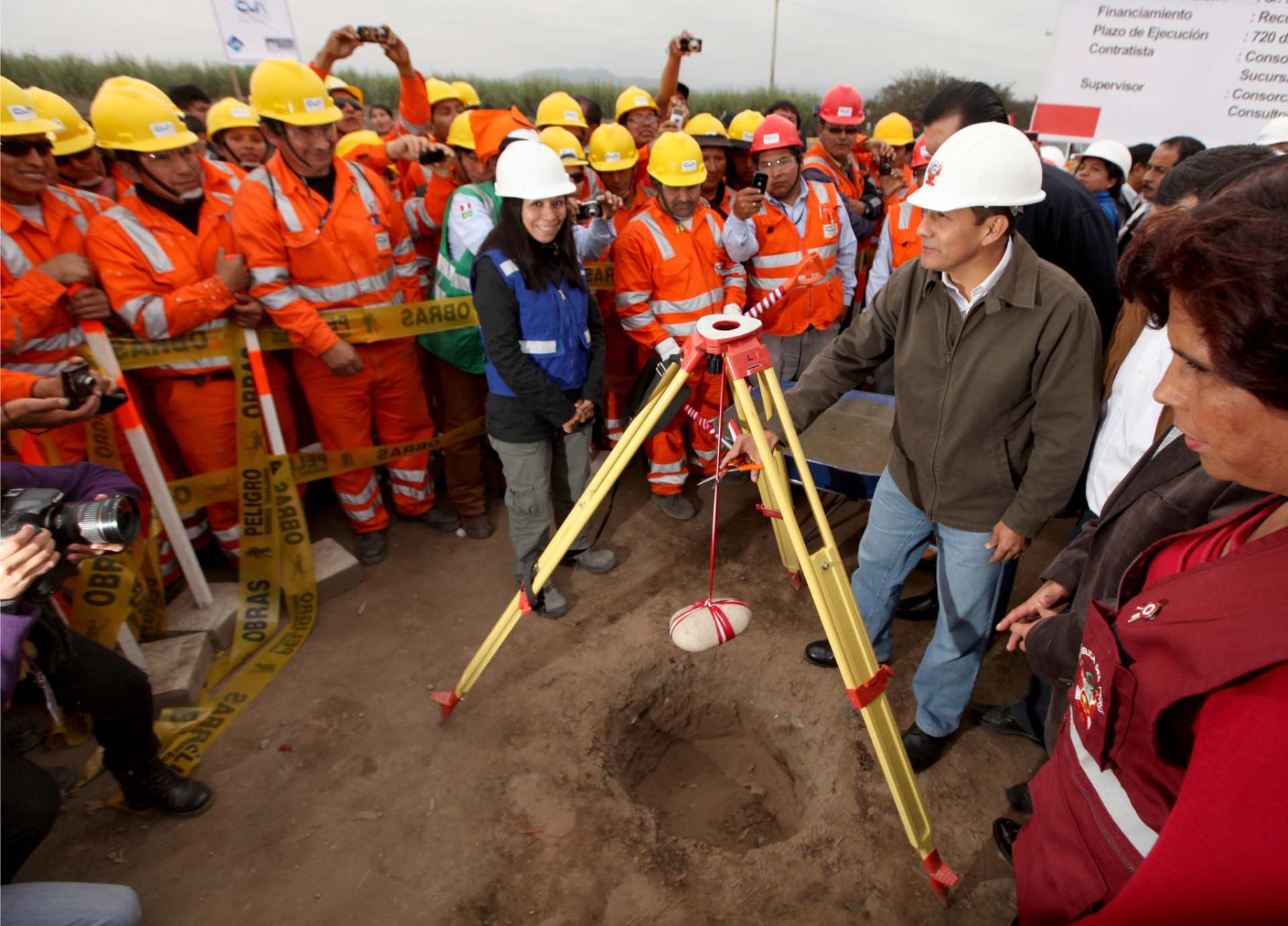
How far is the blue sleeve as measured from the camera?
7.72 feet

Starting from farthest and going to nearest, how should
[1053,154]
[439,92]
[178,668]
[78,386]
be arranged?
[1053,154] → [439,92] → [178,668] → [78,386]

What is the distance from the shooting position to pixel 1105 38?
4.73 metres

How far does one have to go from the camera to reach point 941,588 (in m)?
2.84

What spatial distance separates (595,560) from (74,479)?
8.77 ft

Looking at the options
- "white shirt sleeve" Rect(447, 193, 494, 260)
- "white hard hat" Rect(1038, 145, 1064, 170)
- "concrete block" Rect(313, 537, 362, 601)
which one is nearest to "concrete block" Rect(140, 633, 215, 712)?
"concrete block" Rect(313, 537, 362, 601)

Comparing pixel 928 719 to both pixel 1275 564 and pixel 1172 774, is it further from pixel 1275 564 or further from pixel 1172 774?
pixel 1275 564

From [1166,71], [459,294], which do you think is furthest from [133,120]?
[1166,71]

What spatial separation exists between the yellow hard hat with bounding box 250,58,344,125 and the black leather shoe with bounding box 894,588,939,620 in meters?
4.29

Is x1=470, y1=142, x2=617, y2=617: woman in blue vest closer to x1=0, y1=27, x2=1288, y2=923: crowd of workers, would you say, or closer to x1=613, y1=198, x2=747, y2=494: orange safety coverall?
x1=0, y1=27, x2=1288, y2=923: crowd of workers

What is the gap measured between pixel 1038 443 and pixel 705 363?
1.20 meters

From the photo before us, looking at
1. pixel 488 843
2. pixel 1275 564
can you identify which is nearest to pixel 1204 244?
pixel 1275 564

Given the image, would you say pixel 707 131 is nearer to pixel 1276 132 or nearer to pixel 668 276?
pixel 668 276

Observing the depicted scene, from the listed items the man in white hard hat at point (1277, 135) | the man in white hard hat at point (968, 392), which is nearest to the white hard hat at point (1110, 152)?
the man in white hard hat at point (1277, 135)

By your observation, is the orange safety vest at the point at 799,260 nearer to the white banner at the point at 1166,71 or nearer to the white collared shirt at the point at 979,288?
the white banner at the point at 1166,71
